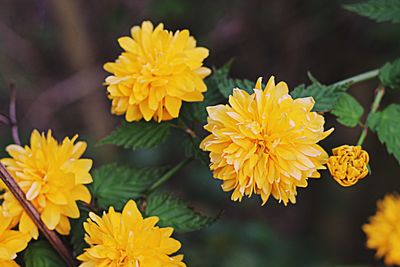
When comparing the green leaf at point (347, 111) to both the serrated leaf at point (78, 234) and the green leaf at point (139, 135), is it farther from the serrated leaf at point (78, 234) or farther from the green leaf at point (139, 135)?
the serrated leaf at point (78, 234)

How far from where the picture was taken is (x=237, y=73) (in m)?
2.54

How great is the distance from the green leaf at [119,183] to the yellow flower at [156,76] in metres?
0.14

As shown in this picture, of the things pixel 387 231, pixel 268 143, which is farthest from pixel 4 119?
pixel 387 231

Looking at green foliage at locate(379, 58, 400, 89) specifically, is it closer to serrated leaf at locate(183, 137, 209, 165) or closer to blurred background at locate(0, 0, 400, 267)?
serrated leaf at locate(183, 137, 209, 165)

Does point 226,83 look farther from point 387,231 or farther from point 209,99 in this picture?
point 387,231

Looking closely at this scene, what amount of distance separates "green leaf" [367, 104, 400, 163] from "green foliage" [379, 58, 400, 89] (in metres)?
0.04

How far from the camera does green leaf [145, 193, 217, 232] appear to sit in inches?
42.2

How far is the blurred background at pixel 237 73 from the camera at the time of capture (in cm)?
218

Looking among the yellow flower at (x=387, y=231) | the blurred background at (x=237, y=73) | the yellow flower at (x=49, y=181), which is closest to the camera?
the yellow flower at (x=49, y=181)

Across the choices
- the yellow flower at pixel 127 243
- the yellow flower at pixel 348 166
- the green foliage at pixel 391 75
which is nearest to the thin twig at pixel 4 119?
the yellow flower at pixel 127 243

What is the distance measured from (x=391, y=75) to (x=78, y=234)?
0.65 metres

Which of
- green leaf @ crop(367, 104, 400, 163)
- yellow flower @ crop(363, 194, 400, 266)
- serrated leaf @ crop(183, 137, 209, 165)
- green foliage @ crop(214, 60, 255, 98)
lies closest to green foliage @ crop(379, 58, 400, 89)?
green leaf @ crop(367, 104, 400, 163)

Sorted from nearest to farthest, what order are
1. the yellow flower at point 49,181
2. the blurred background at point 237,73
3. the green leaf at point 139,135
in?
the yellow flower at point 49,181 → the green leaf at point 139,135 → the blurred background at point 237,73

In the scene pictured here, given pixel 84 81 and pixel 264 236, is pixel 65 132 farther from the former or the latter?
A: pixel 264 236
